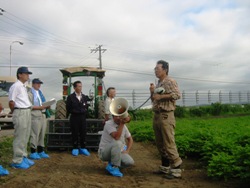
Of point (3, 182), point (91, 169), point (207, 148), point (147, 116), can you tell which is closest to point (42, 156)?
point (91, 169)

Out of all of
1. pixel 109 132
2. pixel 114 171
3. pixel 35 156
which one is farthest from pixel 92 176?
pixel 35 156

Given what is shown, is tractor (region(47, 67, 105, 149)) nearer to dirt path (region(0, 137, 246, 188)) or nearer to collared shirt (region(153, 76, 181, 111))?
dirt path (region(0, 137, 246, 188))

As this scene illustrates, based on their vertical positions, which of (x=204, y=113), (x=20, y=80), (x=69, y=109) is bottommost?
(x=204, y=113)

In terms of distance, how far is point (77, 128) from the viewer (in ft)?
24.0

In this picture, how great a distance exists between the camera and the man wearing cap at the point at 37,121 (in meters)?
6.60

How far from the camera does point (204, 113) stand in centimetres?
2645

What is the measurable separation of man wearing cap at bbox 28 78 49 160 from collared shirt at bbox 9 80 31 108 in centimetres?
74

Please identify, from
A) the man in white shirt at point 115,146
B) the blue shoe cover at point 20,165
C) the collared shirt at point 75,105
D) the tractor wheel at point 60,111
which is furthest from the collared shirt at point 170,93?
the tractor wheel at point 60,111

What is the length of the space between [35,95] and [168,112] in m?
3.22

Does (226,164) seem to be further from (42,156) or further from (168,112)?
(42,156)

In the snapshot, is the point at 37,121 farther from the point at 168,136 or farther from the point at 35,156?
the point at 168,136

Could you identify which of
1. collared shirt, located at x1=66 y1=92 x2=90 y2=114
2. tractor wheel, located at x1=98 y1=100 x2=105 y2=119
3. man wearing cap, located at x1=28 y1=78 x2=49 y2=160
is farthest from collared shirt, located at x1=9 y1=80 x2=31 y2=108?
tractor wheel, located at x1=98 y1=100 x2=105 y2=119

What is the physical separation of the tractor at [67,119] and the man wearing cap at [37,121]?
2.39 ft

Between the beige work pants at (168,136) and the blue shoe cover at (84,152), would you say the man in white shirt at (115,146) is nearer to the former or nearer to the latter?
the beige work pants at (168,136)
